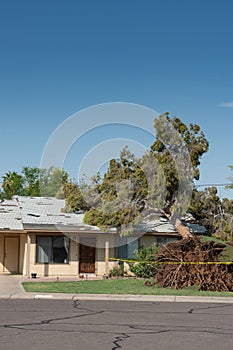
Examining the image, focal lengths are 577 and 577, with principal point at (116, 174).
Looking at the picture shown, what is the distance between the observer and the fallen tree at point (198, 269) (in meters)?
22.8

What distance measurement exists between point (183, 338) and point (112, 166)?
19753mm

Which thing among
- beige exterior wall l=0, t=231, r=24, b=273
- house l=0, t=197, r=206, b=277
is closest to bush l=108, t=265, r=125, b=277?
house l=0, t=197, r=206, b=277

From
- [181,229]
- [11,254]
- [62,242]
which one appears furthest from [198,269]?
[11,254]

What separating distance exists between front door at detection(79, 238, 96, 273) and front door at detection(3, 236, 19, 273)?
429 centimetres

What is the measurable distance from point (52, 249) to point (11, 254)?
360 cm

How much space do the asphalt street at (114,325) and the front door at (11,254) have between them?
613 inches

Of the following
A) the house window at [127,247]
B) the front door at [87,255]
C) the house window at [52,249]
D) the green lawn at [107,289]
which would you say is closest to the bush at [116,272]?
the front door at [87,255]

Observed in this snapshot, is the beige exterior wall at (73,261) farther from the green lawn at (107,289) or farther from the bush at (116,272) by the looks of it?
the green lawn at (107,289)

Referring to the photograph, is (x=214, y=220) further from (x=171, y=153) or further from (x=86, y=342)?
(x=86, y=342)

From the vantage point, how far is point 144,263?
29.2 meters

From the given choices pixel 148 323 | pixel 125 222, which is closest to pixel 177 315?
pixel 148 323

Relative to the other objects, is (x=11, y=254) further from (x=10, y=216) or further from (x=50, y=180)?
(x=50, y=180)

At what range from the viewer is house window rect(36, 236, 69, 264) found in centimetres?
3130

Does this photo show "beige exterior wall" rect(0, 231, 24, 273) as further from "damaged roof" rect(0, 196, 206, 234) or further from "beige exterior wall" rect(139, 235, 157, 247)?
"beige exterior wall" rect(139, 235, 157, 247)
